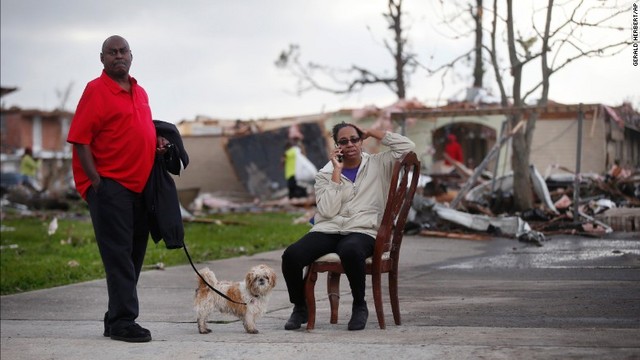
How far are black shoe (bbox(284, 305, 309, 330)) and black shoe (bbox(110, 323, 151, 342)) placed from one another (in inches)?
38.9

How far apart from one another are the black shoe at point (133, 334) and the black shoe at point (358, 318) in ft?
4.39

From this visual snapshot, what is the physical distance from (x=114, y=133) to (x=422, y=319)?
2510 mm

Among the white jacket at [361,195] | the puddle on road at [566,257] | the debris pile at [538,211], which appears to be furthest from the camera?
the debris pile at [538,211]

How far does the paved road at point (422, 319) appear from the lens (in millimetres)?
6379

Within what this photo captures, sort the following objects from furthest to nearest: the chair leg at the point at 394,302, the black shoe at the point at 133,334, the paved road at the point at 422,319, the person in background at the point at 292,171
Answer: the person in background at the point at 292,171 < the chair leg at the point at 394,302 < the black shoe at the point at 133,334 < the paved road at the point at 422,319

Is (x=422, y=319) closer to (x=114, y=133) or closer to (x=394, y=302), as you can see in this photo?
(x=394, y=302)

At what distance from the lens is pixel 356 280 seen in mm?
7547

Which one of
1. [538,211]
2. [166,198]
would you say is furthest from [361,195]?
[538,211]

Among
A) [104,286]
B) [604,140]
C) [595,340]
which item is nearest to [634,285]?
[595,340]

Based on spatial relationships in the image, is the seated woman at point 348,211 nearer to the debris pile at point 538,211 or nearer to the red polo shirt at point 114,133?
the red polo shirt at point 114,133

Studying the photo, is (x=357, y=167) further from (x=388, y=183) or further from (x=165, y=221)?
(x=165, y=221)

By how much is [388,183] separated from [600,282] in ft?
9.90

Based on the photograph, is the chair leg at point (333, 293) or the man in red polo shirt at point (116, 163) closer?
the man in red polo shirt at point (116, 163)

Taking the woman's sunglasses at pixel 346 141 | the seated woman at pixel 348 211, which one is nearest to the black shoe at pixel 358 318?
the seated woman at pixel 348 211
